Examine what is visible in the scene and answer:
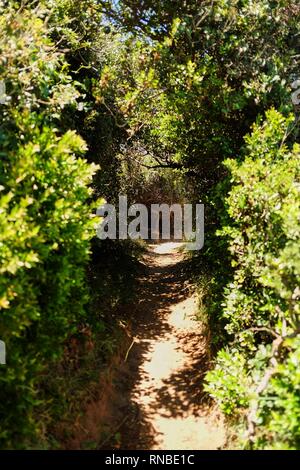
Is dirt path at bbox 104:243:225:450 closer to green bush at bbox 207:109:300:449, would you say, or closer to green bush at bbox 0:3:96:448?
green bush at bbox 207:109:300:449

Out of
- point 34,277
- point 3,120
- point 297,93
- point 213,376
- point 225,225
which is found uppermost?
point 297,93

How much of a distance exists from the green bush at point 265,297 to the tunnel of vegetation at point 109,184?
2 centimetres

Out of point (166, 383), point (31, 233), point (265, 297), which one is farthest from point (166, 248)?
point (31, 233)

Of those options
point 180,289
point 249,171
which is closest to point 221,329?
point 249,171

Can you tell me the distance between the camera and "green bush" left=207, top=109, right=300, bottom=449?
371 centimetres

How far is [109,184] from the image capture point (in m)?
9.05

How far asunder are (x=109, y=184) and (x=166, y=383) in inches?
189

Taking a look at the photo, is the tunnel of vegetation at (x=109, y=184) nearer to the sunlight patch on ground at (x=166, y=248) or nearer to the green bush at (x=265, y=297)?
the green bush at (x=265, y=297)

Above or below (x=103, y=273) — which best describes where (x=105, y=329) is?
below

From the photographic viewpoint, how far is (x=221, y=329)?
609 centimetres

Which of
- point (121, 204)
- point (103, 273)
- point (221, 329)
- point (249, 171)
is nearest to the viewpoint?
point (249, 171)

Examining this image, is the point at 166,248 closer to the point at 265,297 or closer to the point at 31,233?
the point at 265,297

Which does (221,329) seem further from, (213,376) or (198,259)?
(198,259)
